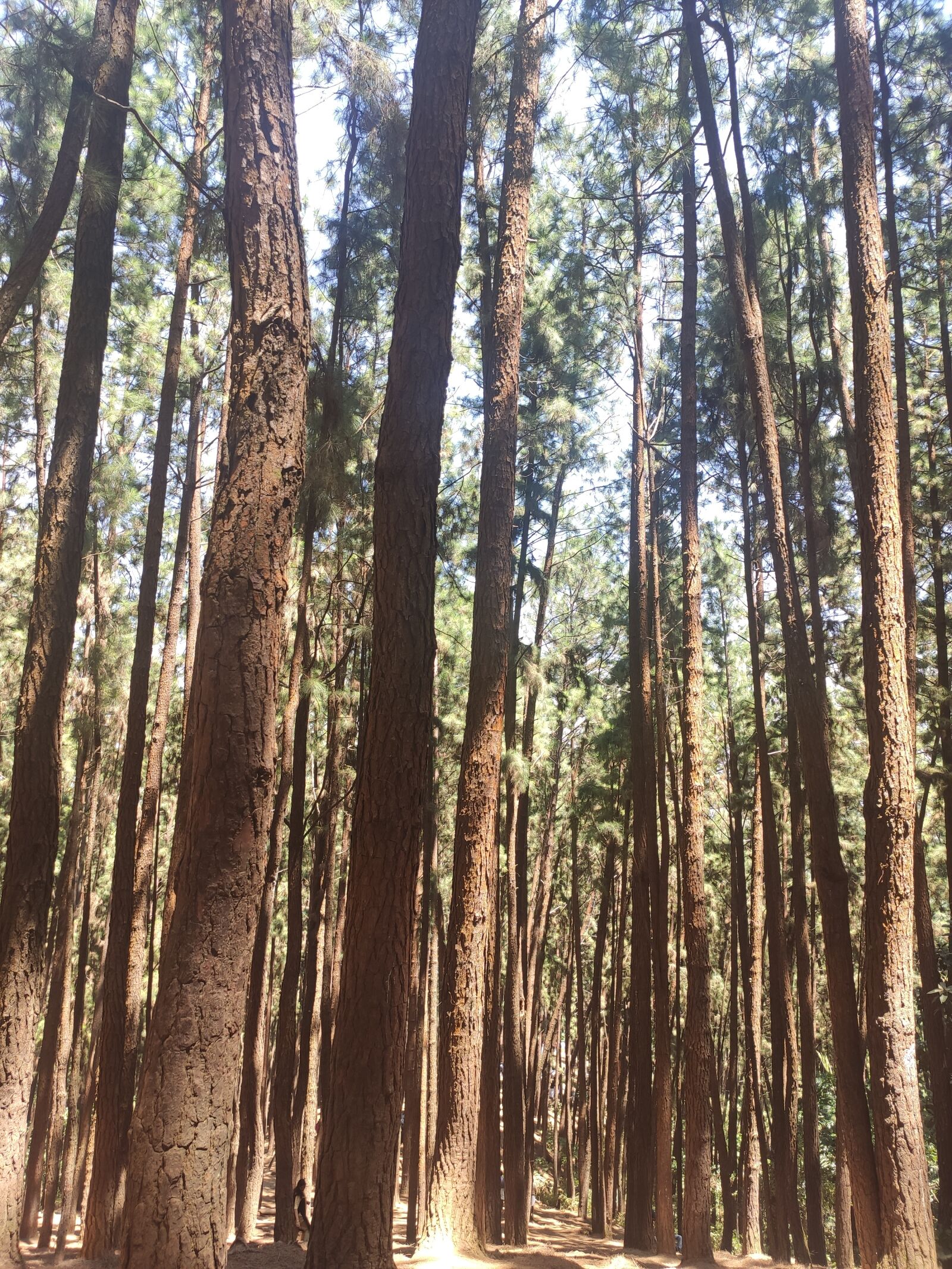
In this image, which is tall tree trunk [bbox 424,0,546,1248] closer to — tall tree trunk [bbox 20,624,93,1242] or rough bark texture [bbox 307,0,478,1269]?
rough bark texture [bbox 307,0,478,1269]

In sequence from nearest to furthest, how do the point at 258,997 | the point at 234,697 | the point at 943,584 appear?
the point at 234,697
the point at 258,997
the point at 943,584

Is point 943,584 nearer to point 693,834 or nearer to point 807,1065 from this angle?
point 693,834

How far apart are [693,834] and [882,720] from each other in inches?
171

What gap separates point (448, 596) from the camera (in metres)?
16.2

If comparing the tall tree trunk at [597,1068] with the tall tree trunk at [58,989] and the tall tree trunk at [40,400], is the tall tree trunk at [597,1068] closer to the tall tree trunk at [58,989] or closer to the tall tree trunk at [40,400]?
the tall tree trunk at [58,989]

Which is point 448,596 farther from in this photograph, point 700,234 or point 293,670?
point 700,234

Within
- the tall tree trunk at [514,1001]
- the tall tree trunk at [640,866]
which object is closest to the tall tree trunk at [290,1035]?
the tall tree trunk at [514,1001]

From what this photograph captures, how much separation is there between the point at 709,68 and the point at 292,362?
29.3 feet

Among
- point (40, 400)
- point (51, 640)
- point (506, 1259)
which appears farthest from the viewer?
point (40, 400)

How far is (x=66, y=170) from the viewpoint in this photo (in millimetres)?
6566

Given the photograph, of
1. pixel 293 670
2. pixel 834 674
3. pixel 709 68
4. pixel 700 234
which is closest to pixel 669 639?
pixel 834 674

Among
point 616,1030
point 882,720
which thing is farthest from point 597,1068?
point 882,720

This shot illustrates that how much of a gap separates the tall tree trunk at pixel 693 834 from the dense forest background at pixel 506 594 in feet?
0.19

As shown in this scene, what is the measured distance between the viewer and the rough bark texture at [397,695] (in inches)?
158
